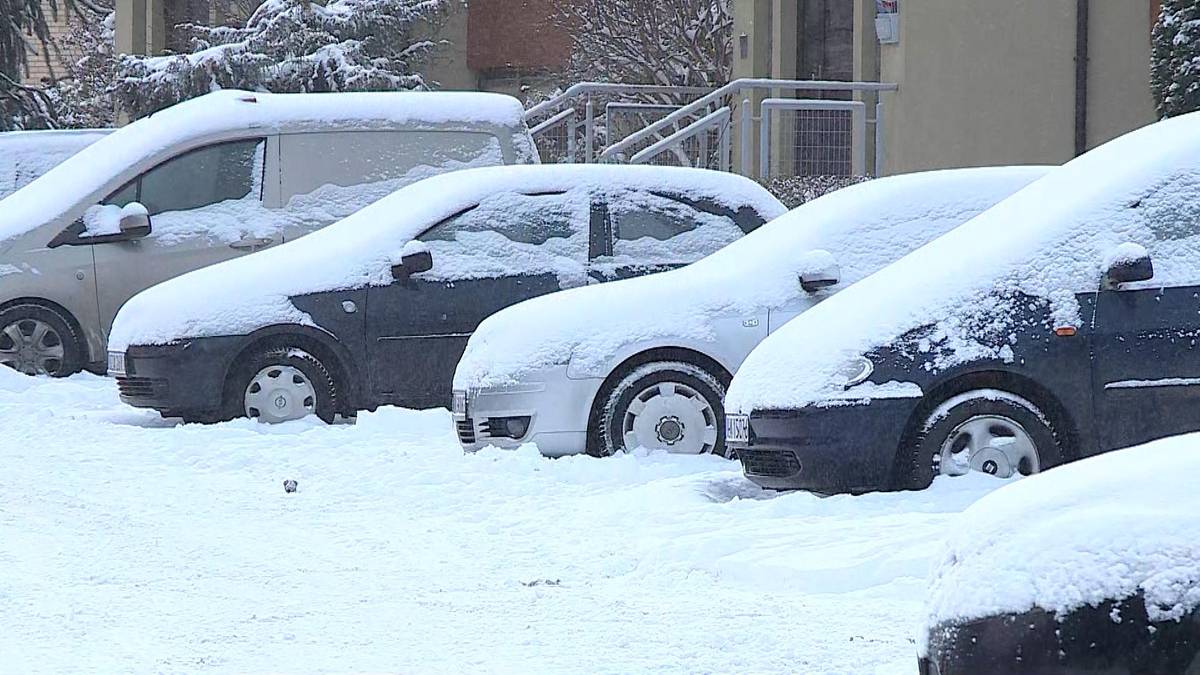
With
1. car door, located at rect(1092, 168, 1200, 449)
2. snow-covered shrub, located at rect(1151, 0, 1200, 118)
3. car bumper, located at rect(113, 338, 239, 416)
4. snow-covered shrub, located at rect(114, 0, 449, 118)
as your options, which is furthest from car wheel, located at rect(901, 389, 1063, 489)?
snow-covered shrub, located at rect(114, 0, 449, 118)

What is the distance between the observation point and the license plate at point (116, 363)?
11.9 meters

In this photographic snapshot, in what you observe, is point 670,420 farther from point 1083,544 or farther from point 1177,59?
point 1177,59

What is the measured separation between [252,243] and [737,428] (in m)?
6.47

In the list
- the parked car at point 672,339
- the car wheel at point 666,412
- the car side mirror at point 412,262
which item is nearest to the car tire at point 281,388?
the car side mirror at point 412,262

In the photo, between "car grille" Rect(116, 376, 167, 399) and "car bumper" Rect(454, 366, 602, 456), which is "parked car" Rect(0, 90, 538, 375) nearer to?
"car grille" Rect(116, 376, 167, 399)

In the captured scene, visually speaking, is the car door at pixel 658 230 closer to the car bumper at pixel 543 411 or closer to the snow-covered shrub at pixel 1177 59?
the car bumper at pixel 543 411

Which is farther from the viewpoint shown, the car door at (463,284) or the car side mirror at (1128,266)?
the car door at (463,284)

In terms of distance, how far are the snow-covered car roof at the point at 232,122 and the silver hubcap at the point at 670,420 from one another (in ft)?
17.2

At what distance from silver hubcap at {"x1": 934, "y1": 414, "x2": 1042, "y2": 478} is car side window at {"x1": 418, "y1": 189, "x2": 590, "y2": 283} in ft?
12.2

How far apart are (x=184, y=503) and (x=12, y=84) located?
2019cm

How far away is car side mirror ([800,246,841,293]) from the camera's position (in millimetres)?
9703

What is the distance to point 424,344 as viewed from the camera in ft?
37.9

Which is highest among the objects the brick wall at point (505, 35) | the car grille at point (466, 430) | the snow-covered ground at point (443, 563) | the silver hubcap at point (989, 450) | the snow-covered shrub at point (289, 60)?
the brick wall at point (505, 35)

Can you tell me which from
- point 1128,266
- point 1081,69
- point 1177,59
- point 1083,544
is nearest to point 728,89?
point 1081,69
